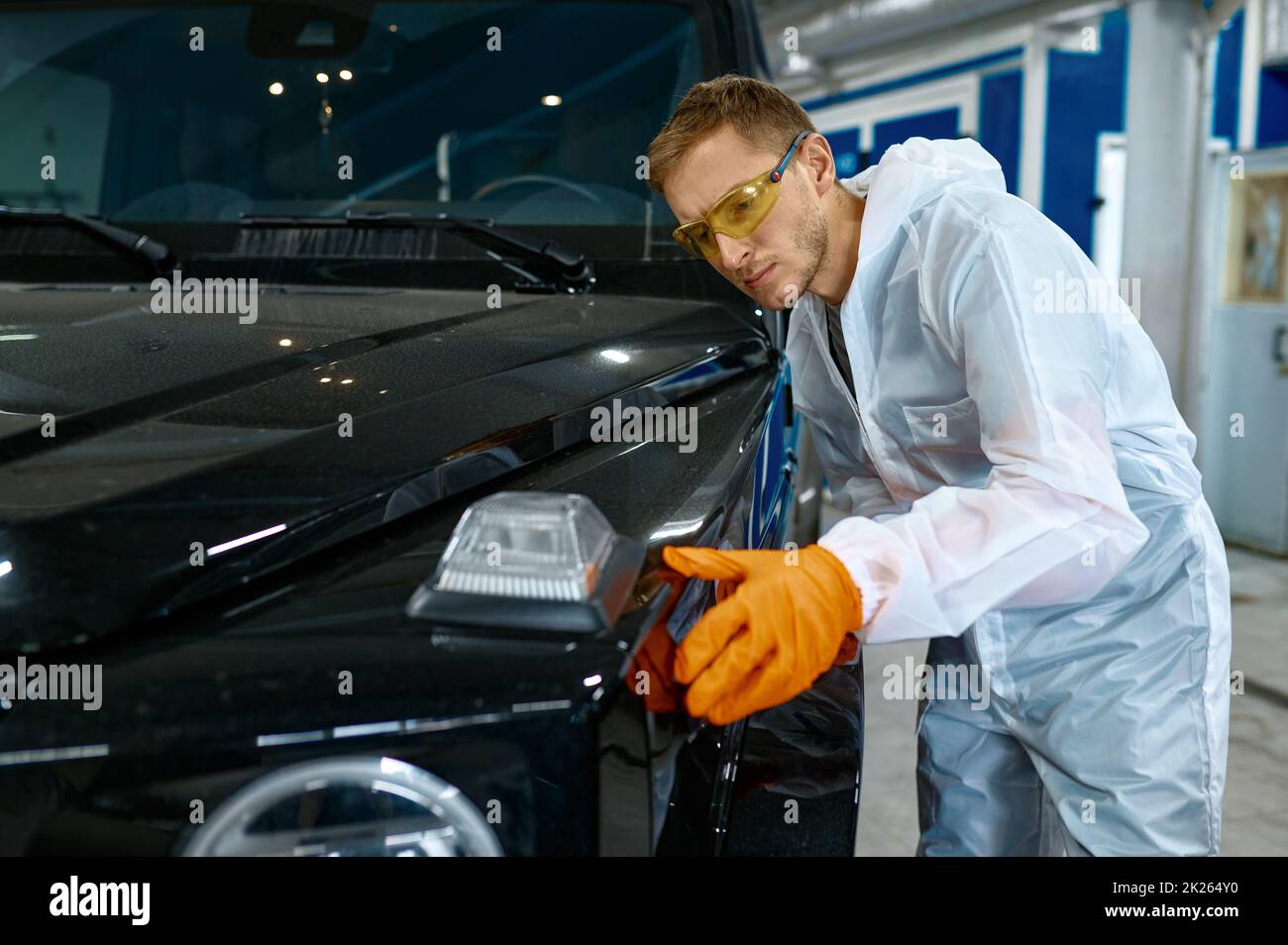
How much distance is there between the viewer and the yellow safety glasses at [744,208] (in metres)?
1.29

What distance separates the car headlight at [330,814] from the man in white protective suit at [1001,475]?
478 millimetres

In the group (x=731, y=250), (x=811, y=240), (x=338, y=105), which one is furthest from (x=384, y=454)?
(x=338, y=105)

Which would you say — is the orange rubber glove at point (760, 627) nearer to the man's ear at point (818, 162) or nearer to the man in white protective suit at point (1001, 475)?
the man in white protective suit at point (1001, 475)

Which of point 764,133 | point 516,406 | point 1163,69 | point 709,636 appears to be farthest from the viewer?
point 1163,69

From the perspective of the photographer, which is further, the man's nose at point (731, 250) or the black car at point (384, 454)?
the man's nose at point (731, 250)

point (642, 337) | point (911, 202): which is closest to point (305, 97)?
point (642, 337)

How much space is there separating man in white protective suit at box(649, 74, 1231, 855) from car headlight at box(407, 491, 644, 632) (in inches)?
12.9

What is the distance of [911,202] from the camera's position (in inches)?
53.1

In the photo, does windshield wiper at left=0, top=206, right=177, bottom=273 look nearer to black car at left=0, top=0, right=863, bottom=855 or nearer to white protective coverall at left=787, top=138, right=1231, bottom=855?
black car at left=0, top=0, right=863, bottom=855

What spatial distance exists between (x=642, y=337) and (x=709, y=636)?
618 mm

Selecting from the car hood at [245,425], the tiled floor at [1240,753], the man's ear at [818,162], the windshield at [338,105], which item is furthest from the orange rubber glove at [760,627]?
the tiled floor at [1240,753]

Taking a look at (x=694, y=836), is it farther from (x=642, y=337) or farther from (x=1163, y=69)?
(x=1163, y=69)

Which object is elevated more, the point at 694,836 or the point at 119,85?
the point at 119,85
